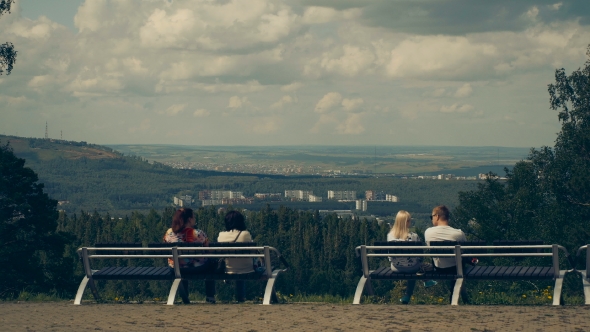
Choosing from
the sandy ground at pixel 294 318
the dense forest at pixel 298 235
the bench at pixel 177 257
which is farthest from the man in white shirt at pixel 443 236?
the dense forest at pixel 298 235

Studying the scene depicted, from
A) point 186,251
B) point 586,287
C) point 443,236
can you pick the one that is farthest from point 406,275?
point 186,251

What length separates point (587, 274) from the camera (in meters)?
12.0

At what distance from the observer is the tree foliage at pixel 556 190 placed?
→ 222ft

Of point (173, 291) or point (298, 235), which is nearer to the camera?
point (173, 291)

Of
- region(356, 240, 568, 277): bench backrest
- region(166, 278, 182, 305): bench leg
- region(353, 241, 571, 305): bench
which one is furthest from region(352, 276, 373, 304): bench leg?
region(166, 278, 182, 305): bench leg

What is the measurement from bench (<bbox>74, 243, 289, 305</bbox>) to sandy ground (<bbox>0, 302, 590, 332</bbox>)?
2.25ft

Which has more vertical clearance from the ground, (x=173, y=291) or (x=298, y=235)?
(x=173, y=291)

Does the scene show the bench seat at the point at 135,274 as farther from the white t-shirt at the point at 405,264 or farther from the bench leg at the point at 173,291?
the white t-shirt at the point at 405,264

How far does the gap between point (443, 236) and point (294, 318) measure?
3.13m

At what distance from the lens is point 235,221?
13688mm

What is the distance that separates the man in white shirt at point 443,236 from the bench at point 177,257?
221 centimetres

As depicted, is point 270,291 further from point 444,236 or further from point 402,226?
point 444,236

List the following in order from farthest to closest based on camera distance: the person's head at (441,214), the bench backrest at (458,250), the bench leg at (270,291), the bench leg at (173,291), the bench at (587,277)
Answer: the person's head at (441,214)
the bench leg at (173,291)
the bench leg at (270,291)
the bench backrest at (458,250)
the bench at (587,277)

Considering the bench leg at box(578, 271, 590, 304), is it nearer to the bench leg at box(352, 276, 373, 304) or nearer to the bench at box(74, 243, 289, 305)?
the bench leg at box(352, 276, 373, 304)
